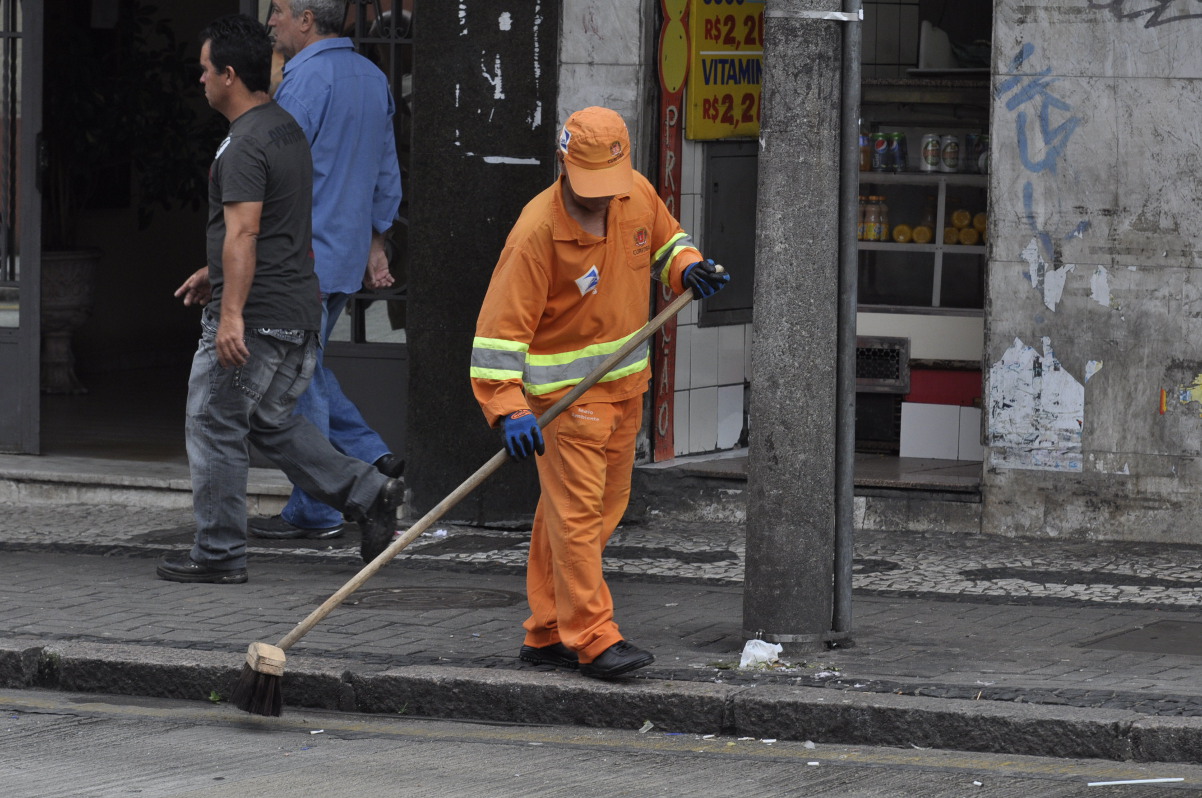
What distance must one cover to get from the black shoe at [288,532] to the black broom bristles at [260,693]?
270 cm

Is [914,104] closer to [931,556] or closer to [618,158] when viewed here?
[931,556]

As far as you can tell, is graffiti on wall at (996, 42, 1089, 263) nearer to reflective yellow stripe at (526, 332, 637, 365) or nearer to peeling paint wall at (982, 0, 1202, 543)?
peeling paint wall at (982, 0, 1202, 543)

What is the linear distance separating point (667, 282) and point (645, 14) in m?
2.78

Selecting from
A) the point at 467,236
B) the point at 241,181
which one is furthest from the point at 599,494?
the point at 467,236

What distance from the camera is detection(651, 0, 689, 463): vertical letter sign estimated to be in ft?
29.5

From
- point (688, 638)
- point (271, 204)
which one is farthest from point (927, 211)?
point (688, 638)

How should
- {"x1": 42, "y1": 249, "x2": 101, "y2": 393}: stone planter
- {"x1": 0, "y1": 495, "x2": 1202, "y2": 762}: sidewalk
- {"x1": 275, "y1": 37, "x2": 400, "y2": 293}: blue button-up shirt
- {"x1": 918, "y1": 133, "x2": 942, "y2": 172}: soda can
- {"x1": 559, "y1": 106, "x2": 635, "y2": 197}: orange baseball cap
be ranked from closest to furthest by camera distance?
{"x1": 0, "y1": 495, "x2": 1202, "y2": 762}: sidewalk, {"x1": 559, "y1": 106, "x2": 635, "y2": 197}: orange baseball cap, {"x1": 275, "y1": 37, "x2": 400, "y2": 293}: blue button-up shirt, {"x1": 918, "y1": 133, "x2": 942, "y2": 172}: soda can, {"x1": 42, "y1": 249, "x2": 101, "y2": 393}: stone planter

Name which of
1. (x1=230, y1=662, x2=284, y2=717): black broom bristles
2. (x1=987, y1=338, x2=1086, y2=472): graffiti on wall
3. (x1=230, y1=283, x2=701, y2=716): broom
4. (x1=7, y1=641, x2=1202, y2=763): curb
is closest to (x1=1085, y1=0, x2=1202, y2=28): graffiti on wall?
(x1=987, y1=338, x2=1086, y2=472): graffiti on wall

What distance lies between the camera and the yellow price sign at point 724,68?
9180mm

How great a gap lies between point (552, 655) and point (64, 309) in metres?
7.62

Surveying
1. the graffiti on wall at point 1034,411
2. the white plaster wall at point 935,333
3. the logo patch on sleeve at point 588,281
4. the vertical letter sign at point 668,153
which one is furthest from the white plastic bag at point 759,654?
the white plaster wall at point 935,333

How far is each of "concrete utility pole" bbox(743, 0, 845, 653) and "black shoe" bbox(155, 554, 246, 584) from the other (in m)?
2.27

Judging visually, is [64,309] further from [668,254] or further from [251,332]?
[668,254]

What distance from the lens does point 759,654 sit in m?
6.31
